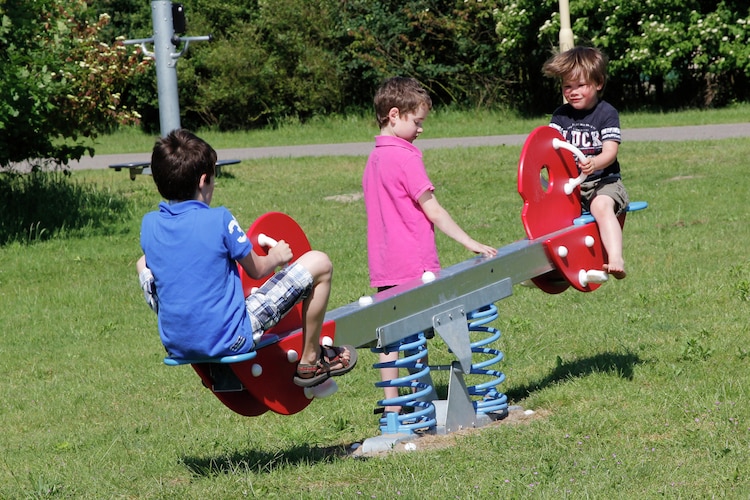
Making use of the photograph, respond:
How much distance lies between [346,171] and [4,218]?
20.2 ft

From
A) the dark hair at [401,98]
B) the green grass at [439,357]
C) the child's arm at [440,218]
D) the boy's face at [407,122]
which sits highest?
the dark hair at [401,98]

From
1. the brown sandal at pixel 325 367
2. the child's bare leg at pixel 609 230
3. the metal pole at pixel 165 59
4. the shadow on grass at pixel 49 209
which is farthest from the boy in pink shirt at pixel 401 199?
the metal pole at pixel 165 59

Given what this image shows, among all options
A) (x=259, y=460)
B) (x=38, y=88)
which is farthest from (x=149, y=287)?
(x=38, y=88)

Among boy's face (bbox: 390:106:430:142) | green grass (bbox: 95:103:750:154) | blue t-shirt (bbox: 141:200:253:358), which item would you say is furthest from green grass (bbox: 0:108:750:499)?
green grass (bbox: 95:103:750:154)

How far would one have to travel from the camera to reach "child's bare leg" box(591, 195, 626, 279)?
5965 millimetres

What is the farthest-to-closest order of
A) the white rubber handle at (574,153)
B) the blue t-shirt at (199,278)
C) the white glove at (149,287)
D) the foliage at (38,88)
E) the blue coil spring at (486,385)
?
1. the foliage at (38,88)
2. the white rubber handle at (574,153)
3. the blue coil spring at (486,385)
4. the white glove at (149,287)
5. the blue t-shirt at (199,278)

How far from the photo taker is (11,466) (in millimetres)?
5262

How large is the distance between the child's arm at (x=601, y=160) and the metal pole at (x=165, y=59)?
10.8 metres

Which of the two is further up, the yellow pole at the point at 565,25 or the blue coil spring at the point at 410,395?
the yellow pole at the point at 565,25

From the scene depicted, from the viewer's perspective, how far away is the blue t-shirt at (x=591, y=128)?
5.99 metres

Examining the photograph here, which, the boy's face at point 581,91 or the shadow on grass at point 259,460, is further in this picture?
the boy's face at point 581,91

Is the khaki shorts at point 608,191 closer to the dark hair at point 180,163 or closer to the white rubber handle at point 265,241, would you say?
the white rubber handle at point 265,241

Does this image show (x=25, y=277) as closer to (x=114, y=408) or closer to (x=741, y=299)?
(x=114, y=408)

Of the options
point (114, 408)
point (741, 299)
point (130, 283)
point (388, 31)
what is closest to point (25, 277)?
point (130, 283)
